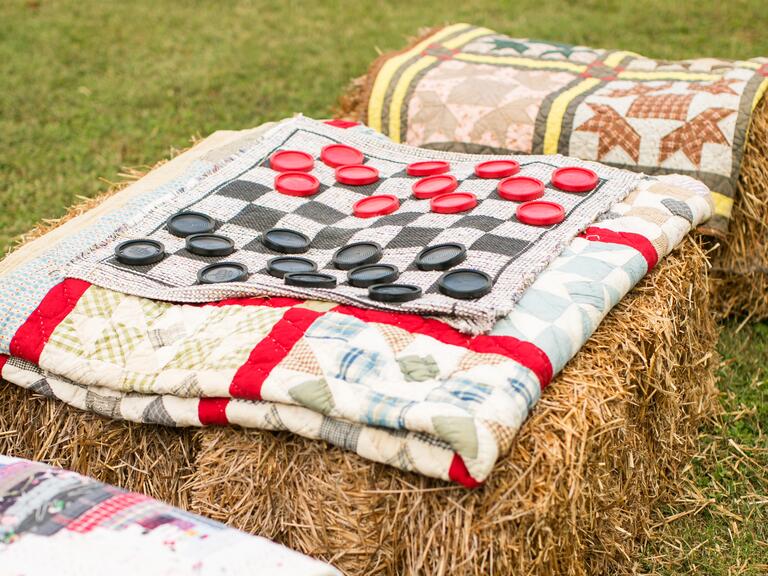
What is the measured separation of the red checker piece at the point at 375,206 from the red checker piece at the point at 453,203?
0.12m

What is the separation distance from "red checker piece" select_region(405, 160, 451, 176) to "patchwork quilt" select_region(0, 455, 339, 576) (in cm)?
150

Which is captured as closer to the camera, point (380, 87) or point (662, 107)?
point (662, 107)

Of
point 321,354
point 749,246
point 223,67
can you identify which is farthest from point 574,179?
point 223,67

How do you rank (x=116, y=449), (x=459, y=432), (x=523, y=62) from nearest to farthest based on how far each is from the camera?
(x=459, y=432) < (x=116, y=449) < (x=523, y=62)

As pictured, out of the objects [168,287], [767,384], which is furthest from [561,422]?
[767,384]

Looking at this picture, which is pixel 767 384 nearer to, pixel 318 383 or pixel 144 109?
pixel 318 383

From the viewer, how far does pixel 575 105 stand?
3.55 m

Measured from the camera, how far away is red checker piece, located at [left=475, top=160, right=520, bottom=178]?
289 cm

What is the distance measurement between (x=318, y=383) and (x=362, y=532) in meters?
0.34

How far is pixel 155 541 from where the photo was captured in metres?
1.70

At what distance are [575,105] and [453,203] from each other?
109 centimetres

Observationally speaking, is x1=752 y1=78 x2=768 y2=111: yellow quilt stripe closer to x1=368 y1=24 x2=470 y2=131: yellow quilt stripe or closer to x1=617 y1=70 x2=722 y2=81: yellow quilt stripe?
x1=617 y1=70 x2=722 y2=81: yellow quilt stripe

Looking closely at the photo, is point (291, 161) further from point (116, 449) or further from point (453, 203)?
point (116, 449)

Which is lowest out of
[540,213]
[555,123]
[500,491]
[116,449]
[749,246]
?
[749,246]
